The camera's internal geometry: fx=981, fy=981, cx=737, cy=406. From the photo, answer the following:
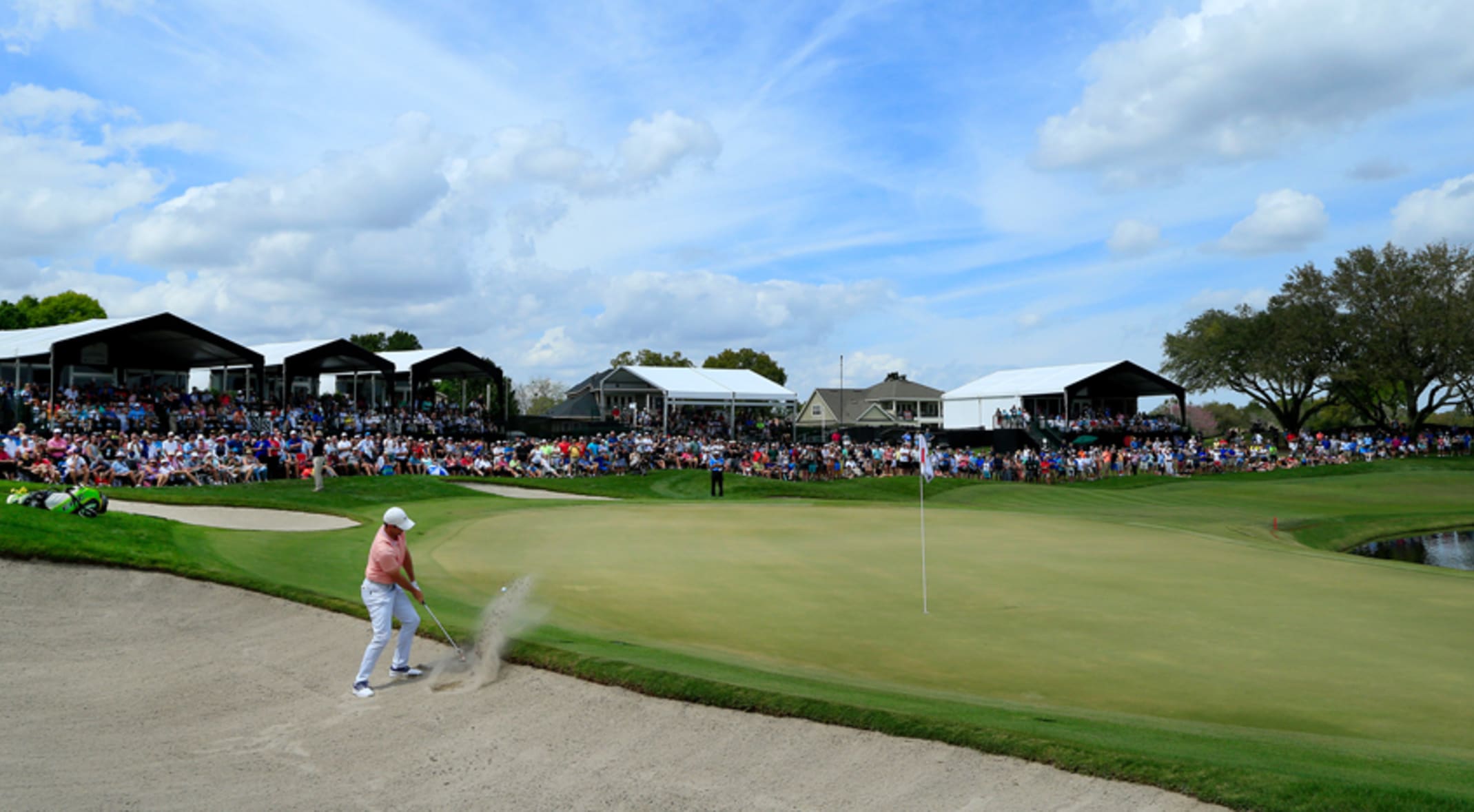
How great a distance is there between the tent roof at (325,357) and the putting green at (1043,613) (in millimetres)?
27019

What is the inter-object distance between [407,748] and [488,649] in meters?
1.68

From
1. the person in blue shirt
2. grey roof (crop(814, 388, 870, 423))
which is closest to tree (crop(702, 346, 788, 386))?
grey roof (crop(814, 388, 870, 423))

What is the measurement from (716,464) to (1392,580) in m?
19.4

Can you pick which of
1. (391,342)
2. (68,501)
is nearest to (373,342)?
(391,342)

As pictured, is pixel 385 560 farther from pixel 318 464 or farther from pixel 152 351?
pixel 152 351

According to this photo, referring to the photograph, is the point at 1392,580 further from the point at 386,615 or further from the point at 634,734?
the point at 386,615

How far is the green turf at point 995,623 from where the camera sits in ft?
21.1

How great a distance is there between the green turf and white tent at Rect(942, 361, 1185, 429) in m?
38.4

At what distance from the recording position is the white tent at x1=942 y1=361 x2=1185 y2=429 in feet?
198

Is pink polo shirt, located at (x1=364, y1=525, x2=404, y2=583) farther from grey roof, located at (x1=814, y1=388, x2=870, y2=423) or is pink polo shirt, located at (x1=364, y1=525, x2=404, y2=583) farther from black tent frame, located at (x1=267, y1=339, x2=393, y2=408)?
grey roof, located at (x1=814, y1=388, x2=870, y2=423)

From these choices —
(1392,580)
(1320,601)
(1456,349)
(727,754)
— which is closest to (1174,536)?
(1392,580)

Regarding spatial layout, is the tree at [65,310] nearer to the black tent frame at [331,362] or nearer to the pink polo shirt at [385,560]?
the black tent frame at [331,362]

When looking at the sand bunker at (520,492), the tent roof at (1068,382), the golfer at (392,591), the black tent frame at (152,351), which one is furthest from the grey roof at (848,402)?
the golfer at (392,591)

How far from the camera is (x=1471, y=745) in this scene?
711 cm
